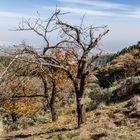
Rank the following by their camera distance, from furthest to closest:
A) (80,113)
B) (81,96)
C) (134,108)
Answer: (134,108) → (80,113) → (81,96)

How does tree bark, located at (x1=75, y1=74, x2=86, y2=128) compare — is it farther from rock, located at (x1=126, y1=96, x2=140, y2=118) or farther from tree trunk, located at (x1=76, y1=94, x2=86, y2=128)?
rock, located at (x1=126, y1=96, x2=140, y2=118)

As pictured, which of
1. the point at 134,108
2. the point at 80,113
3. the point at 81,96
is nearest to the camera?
the point at 81,96

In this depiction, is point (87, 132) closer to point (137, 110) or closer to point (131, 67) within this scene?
point (137, 110)

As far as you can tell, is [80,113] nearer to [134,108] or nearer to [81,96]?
[81,96]

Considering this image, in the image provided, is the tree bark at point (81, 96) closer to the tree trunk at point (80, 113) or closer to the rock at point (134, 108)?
the tree trunk at point (80, 113)

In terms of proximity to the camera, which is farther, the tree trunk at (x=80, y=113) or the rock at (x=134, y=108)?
the tree trunk at (x=80, y=113)

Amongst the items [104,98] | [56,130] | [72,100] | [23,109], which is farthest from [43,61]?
[23,109]

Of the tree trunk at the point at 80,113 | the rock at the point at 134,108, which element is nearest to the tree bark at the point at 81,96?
the tree trunk at the point at 80,113

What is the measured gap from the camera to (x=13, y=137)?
61.5 ft

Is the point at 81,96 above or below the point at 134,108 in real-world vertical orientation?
above

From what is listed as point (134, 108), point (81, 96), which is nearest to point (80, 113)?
point (81, 96)

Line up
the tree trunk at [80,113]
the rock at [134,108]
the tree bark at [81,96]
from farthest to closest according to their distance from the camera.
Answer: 1. the tree trunk at [80,113]
2. the tree bark at [81,96]
3. the rock at [134,108]

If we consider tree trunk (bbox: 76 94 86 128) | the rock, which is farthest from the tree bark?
the rock

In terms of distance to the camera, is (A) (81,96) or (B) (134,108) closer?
(A) (81,96)
